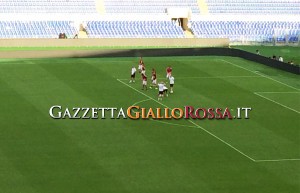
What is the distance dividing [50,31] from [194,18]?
50.5ft

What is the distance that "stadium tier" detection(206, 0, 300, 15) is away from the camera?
8375 cm

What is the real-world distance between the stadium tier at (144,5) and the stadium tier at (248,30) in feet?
11.1

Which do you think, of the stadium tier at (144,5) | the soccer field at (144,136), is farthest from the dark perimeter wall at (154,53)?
the stadium tier at (144,5)

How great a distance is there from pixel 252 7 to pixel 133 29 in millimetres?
15096

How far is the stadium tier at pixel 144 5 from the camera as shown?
80.2 m

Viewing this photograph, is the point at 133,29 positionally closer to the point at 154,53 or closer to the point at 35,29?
the point at 35,29

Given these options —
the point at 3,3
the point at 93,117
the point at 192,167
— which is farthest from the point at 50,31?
the point at 192,167

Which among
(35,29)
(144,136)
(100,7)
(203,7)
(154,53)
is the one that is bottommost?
(144,136)

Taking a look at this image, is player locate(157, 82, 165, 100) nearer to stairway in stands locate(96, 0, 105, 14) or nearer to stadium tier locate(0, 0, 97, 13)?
stadium tier locate(0, 0, 97, 13)

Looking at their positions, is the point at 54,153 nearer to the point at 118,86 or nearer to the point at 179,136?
the point at 179,136

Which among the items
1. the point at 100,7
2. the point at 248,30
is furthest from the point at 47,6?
the point at 248,30

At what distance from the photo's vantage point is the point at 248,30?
79688 mm

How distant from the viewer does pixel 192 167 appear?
32406 mm

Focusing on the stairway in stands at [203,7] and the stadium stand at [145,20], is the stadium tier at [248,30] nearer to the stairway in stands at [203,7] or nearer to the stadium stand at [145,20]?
the stadium stand at [145,20]
